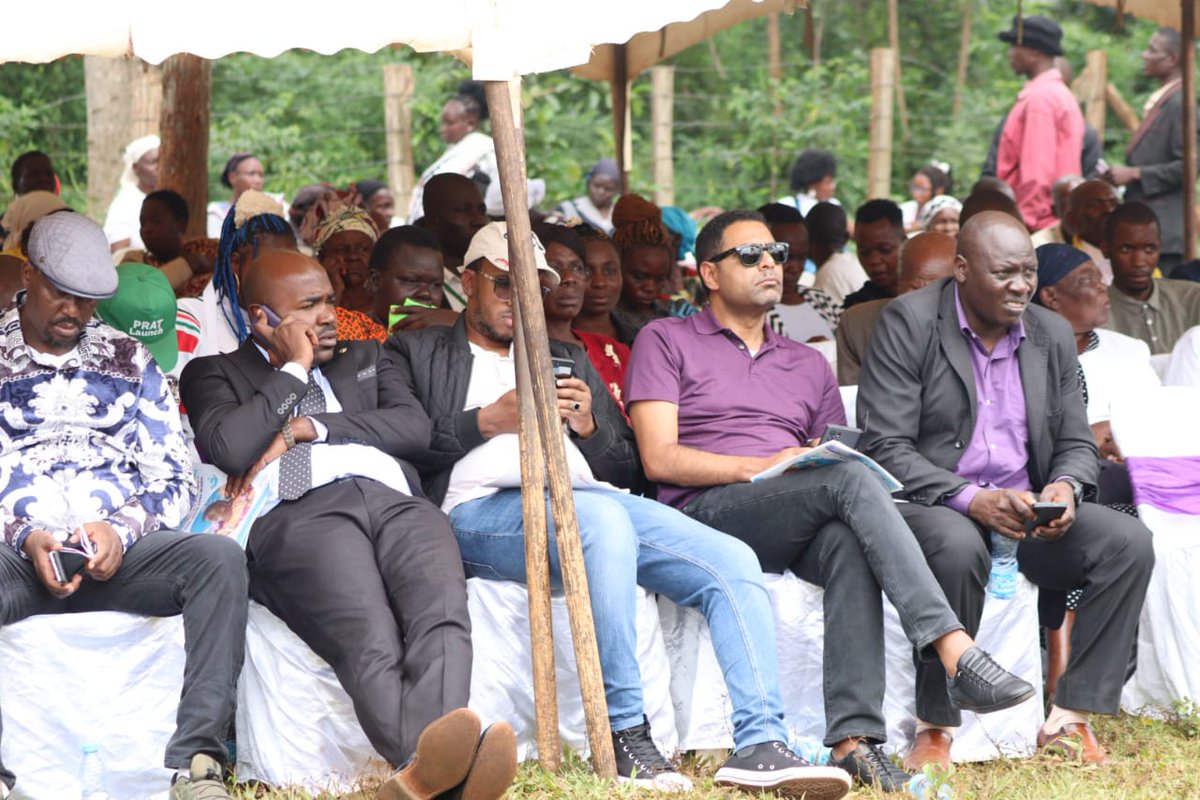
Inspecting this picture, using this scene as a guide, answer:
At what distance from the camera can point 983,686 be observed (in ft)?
15.0

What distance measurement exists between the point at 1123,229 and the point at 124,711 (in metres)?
4.99

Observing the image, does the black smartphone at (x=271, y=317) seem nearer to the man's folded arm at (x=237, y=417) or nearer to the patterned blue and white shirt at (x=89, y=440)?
the man's folded arm at (x=237, y=417)

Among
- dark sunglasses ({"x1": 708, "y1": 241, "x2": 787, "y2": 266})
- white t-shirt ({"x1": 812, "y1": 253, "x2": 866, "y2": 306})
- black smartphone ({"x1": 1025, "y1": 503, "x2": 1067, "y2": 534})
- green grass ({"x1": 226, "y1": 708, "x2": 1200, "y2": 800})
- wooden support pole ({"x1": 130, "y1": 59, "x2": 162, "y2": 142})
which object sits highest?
wooden support pole ({"x1": 130, "y1": 59, "x2": 162, "y2": 142})

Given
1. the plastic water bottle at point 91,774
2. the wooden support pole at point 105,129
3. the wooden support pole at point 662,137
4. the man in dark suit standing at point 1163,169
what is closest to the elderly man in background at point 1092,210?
the man in dark suit standing at point 1163,169

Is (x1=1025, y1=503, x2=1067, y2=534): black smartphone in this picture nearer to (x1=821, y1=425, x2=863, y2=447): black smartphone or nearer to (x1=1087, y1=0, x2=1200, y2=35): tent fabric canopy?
(x1=821, y1=425, x2=863, y2=447): black smartphone

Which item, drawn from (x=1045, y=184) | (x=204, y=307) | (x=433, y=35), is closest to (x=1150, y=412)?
(x=433, y=35)

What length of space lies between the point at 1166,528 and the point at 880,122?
895cm

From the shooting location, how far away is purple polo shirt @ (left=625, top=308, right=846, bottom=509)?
545 centimetres

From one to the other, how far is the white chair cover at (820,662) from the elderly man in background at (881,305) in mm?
1512

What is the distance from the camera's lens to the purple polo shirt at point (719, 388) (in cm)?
545

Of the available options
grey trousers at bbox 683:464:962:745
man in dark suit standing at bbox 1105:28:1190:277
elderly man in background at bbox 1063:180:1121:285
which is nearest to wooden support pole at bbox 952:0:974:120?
man in dark suit standing at bbox 1105:28:1190:277

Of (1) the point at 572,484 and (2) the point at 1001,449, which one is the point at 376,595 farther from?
(2) the point at 1001,449

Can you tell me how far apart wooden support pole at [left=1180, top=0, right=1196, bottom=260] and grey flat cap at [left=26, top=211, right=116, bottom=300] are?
695cm

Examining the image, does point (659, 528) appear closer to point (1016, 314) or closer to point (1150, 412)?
point (1016, 314)
